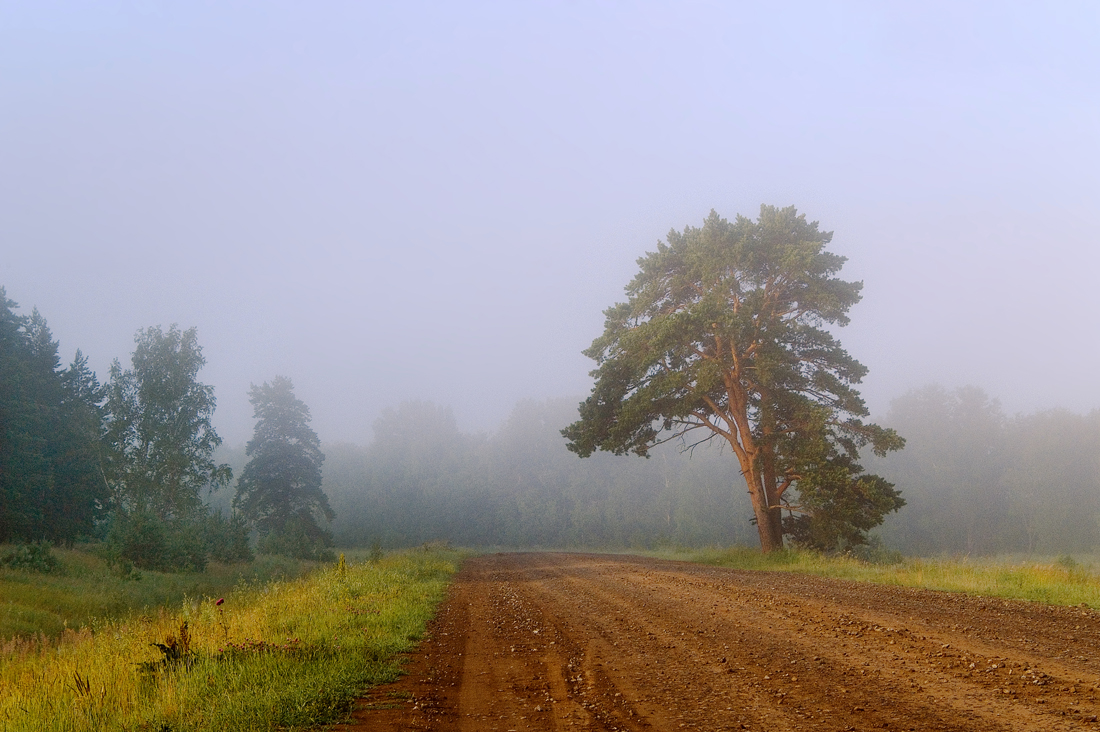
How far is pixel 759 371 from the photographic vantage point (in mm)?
21891

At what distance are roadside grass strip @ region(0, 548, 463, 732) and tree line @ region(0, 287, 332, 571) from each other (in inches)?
839

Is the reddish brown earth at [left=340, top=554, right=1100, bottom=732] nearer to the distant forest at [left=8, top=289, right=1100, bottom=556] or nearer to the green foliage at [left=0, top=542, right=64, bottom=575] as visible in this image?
the green foliage at [left=0, top=542, right=64, bottom=575]

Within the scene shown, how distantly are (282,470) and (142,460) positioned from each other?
1101 centimetres

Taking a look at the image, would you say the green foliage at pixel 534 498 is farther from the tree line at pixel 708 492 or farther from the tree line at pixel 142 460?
the tree line at pixel 142 460

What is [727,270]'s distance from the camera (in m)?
24.6

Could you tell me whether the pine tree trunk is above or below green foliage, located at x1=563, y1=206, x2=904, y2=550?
below

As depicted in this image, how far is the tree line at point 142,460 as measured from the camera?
2978 centimetres

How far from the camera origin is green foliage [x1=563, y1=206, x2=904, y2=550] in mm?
21750

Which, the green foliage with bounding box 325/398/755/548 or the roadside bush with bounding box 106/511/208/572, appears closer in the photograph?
the roadside bush with bounding box 106/511/208/572

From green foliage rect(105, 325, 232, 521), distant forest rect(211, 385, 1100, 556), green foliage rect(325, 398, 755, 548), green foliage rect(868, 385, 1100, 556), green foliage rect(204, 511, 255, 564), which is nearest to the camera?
green foliage rect(204, 511, 255, 564)

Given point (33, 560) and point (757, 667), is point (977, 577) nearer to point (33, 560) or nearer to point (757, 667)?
point (757, 667)

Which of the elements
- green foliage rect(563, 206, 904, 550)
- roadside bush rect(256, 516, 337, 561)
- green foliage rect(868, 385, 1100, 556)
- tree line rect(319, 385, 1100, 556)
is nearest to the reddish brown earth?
green foliage rect(563, 206, 904, 550)

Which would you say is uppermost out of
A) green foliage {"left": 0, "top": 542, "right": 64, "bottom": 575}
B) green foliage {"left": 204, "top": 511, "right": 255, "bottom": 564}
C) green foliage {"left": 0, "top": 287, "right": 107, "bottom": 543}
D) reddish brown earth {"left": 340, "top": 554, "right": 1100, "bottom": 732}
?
green foliage {"left": 0, "top": 287, "right": 107, "bottom": 543}

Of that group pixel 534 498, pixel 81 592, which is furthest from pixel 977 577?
pixel 534 498
